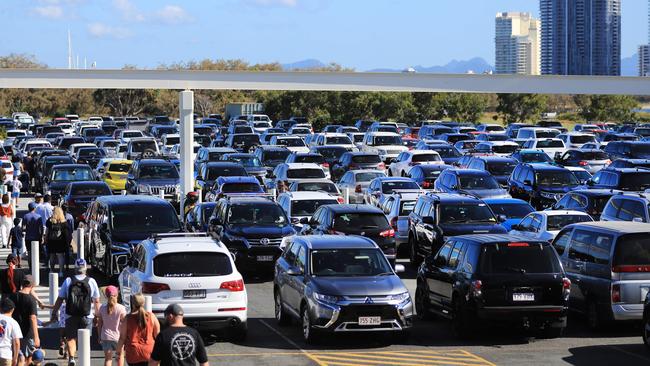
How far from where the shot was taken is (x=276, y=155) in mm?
46906

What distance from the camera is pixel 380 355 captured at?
16.8 m

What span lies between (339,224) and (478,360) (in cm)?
854

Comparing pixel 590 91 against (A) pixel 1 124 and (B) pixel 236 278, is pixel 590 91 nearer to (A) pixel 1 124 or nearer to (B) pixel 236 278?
(B) pixel 236 278

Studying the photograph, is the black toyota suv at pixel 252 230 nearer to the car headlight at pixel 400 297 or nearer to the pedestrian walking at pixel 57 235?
the pedestrian walking at pixel 57 235

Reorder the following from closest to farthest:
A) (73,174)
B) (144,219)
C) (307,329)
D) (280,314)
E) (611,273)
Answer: (307,329), (611,273), (280,314), (144,219), (73,174)

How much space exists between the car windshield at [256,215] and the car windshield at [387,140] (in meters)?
30.1

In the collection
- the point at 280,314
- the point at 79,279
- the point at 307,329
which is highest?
the point at 79,279

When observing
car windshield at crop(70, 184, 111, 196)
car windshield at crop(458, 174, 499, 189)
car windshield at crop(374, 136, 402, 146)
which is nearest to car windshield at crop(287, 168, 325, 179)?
car windshield at crop(458, 174, 499, 189)

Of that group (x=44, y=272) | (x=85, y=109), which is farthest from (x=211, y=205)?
(x=85, y=109)

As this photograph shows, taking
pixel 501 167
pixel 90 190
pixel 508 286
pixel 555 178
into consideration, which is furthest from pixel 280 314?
pixel 501 167

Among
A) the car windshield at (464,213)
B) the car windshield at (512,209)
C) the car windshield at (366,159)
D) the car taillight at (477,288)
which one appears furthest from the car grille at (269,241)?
the car windshield at (366,159)

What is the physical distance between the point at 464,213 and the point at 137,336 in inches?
543

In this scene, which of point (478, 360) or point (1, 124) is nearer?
point (478, 360)

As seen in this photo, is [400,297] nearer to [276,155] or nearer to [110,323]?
[110,323]
